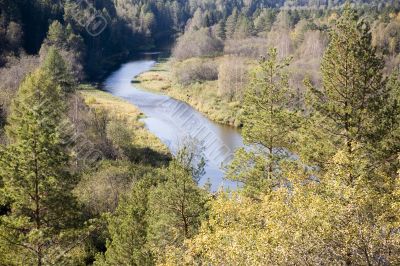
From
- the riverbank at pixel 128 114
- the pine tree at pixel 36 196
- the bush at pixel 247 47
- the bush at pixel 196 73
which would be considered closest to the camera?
the pine tree at pixel 36 196

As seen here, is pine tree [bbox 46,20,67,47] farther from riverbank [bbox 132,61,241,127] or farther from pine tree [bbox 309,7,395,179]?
pine tree [bbox 309,7,395,179]

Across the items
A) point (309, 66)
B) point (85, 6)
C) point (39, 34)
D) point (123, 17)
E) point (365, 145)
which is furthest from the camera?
point (123, 17)

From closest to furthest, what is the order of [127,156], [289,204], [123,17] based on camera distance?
[289,204], [127,156], [123,17]

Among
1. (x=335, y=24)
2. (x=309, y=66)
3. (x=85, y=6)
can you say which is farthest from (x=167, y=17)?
(x=335, y=24)

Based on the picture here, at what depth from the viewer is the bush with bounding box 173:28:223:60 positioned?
122m

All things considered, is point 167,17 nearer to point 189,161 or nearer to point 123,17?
point 123,17

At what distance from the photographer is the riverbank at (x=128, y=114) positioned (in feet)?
211

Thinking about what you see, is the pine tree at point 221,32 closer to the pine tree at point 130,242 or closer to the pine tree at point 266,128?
the pine tree at point 266,128

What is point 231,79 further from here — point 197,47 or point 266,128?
point 266,128

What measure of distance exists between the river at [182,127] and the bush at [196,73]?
23.9 ft

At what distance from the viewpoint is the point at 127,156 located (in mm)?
58344

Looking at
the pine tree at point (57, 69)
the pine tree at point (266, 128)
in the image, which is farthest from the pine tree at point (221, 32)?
the pine tree at point (266, 128)

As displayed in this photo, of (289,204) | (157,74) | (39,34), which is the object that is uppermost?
(289,204)

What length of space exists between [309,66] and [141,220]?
7148 cm
